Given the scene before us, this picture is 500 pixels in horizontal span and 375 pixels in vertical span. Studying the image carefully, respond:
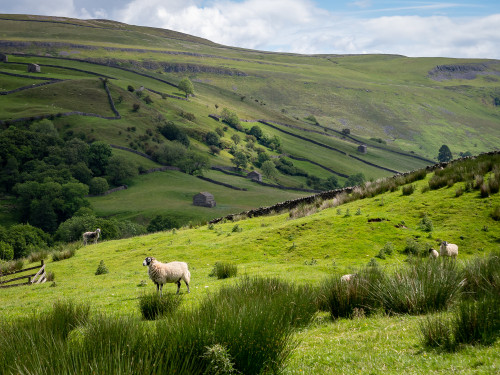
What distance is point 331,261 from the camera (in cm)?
1866

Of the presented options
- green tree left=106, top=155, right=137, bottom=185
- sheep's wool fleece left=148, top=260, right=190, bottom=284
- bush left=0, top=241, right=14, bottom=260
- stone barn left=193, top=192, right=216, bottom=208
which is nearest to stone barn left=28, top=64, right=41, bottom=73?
green tree left=106, top=155, right=137, bottom=185

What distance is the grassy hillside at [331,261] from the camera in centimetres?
738

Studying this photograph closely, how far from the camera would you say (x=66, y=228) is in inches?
2773

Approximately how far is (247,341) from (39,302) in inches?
496

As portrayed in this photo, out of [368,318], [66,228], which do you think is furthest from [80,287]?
[66,228]

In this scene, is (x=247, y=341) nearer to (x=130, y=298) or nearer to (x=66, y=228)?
(x=130, y=298)

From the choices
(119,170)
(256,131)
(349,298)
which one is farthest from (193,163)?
(349,298)

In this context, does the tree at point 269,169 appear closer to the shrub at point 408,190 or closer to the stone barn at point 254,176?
the stone barn at point 254,176

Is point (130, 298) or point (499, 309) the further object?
point (130, 298)

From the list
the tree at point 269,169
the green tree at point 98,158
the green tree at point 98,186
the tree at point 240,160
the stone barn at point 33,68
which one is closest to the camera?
the green tree at point 98,186

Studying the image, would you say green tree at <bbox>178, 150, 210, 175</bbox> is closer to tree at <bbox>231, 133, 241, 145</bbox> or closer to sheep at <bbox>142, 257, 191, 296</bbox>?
tree at <bbox>231, 133, 241, 145</bbox>

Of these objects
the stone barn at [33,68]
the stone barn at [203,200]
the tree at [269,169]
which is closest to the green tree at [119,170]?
the stone barn at [203,200]

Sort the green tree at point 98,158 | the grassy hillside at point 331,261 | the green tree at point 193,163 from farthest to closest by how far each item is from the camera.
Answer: the green tree at point 193,163
the green tree at point 98,158
the grassy hillside at point 331,261

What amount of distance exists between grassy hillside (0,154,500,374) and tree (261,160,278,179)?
4854 inches
